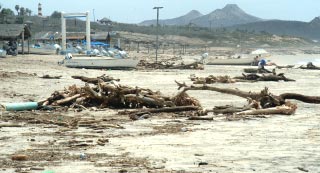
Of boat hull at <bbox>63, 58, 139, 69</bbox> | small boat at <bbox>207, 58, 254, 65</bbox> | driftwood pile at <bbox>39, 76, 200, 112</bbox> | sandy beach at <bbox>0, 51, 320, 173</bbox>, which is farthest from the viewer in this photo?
small boat at <bbox>207, 58, 254, 65</bbox>

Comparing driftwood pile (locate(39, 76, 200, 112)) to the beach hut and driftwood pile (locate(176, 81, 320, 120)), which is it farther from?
the beach hut

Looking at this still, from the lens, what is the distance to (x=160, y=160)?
8.45 metres

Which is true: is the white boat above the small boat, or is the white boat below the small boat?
above

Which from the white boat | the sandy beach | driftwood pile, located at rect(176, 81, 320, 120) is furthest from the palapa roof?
driftwood pile, located at rect(176, 81, 320, 120)

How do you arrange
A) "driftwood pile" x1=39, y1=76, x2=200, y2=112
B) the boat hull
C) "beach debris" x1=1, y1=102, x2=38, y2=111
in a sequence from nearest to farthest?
"beach debris" x1=1, y1=102, x2=38, y2=111 → "driftwood pile" x1=39, y1=76, x2=200, y2=112 → the boat hull

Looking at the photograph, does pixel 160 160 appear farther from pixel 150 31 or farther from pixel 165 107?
pixel 150 31

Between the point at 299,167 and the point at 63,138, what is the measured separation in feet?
15.4

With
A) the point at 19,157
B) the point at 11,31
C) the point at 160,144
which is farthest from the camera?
the point at 11,31

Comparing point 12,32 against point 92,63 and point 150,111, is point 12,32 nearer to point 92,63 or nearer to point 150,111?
point 92,63

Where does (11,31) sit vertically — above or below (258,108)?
above

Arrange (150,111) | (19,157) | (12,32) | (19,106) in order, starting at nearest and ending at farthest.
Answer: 1. (19,157)
2. (150,111)
3. (19,106)
4. (12,32)

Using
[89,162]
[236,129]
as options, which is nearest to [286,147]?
[236,129]

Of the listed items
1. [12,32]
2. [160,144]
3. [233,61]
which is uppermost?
[12,32]

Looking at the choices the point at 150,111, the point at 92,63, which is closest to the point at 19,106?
the point at 150,111
